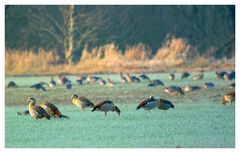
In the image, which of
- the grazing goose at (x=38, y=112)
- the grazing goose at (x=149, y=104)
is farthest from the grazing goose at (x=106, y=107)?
the grazing goose at (x=38, y=112)

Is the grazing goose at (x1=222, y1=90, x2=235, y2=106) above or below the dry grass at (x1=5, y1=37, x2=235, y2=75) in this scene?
below

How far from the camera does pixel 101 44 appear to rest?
25.7 meters

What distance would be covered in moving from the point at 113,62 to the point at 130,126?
34.9 feet

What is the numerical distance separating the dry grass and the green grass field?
265 inches

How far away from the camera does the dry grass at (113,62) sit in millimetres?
21406

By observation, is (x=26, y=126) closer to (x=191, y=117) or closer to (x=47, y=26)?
(x=191, y=117)

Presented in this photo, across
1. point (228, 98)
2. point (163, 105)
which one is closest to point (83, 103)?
point (163, 105)

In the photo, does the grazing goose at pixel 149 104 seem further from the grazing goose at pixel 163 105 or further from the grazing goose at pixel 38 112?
the grazing goose at pixel 38 112

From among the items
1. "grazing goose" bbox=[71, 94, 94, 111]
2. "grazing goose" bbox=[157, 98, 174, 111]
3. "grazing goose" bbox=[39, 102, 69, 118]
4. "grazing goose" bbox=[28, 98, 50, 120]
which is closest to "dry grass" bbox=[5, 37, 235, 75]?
"grazing goose" bbox=[71, 94, 94, 111]

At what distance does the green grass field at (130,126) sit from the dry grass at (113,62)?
265 inches

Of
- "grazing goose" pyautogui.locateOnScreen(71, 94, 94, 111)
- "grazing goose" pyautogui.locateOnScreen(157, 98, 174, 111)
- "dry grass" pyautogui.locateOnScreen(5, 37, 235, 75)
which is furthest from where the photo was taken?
"dry grass" pyautogui.locateOnScreen(5, 37, 235, 75)

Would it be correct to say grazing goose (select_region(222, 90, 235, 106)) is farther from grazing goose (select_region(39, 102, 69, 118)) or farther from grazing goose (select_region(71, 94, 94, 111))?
grazing goose (select_region(39, 102, 69, 118))

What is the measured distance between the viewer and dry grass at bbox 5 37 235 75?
21.4 metres

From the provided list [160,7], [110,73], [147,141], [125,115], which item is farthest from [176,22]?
[147,141]
